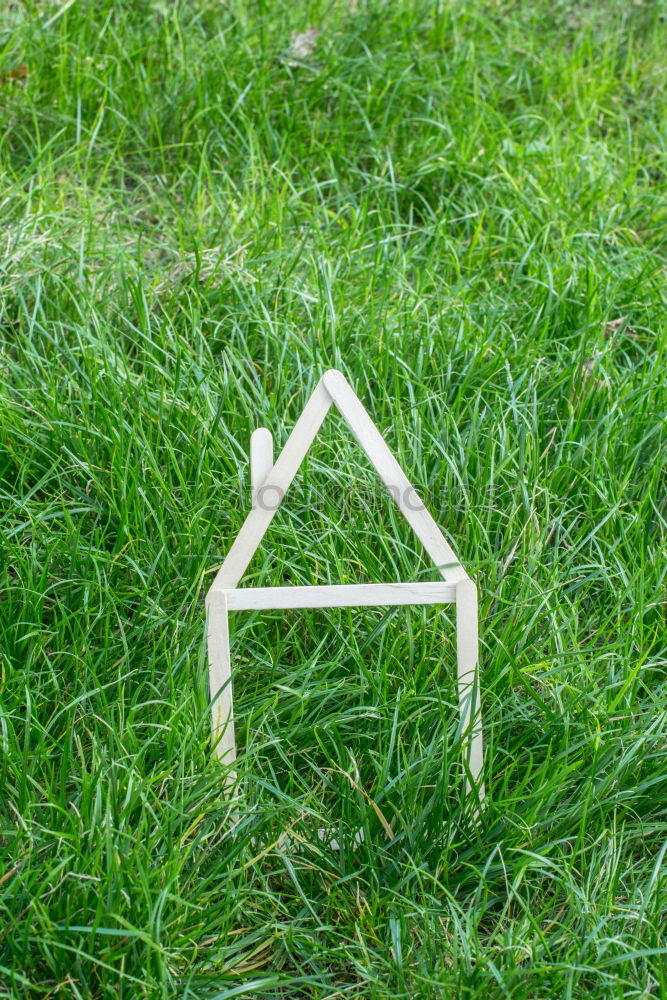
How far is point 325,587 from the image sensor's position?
178 cm

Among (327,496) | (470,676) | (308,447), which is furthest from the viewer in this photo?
(327,496)

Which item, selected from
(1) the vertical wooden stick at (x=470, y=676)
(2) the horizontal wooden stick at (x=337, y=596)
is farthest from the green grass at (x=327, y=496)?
(2) the horizontal wooden stick at (x=337, y=596)

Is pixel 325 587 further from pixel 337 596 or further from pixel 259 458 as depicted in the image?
pixel 259 458

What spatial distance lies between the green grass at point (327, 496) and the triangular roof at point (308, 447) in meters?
0.24


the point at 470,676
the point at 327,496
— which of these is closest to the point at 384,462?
the point at 470,676

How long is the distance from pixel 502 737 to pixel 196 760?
66 cm

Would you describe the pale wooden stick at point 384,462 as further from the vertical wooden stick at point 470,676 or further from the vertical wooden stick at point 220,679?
the vertical wooden stick at point 220,679

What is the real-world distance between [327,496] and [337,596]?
2.25 feet

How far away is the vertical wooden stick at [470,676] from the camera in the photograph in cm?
180

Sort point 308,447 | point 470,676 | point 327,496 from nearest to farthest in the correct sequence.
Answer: point 308,447, point 470,676, point 327,496

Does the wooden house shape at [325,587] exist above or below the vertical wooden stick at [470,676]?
above

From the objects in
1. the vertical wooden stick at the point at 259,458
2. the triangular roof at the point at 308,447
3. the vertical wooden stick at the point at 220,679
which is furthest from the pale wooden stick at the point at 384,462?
the vertical wooden stick at the point at 220,679

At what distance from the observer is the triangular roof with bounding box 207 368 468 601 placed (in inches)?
68.8

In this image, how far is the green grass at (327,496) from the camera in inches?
67.8
